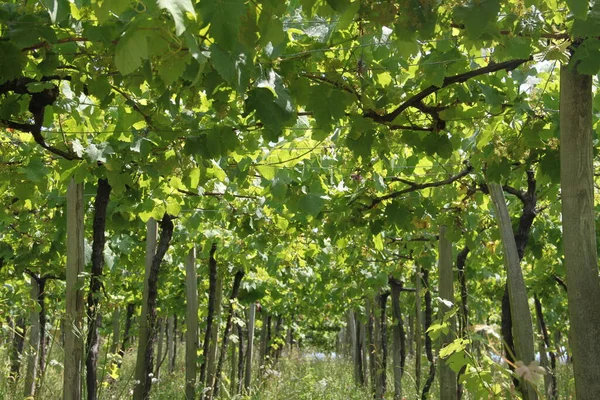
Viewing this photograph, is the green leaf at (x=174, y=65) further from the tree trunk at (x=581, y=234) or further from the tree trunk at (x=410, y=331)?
the tree trunk at (x=410, y=331)

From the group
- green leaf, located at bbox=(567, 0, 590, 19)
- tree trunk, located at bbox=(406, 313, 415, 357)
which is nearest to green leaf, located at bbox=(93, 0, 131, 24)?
green leaf, located at bbox=(567, 0, 590, 19)

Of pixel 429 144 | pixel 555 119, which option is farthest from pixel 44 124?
pixel 555 119

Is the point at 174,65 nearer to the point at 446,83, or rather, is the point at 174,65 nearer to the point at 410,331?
the point at 446,83

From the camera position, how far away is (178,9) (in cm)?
106

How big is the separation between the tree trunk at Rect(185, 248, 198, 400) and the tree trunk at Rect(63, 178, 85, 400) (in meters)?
3.29

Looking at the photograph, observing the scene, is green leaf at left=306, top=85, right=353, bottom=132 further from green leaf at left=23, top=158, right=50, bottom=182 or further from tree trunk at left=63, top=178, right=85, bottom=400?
tree trunk at left=63, top=178, right=85, bottom=400

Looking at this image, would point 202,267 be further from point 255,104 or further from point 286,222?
point 255,104

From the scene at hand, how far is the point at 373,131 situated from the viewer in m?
3.15

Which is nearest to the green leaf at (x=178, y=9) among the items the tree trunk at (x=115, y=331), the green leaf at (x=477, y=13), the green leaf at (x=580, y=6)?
the green leaf at (x=477, y=13)

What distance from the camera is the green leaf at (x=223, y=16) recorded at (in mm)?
1382

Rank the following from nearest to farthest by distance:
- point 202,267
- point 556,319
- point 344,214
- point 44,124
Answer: point 44,124, point 344,214, point 202,267, point 556,319

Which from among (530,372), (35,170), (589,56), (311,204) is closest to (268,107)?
(589,56)

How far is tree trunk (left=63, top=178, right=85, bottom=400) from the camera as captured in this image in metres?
3.70

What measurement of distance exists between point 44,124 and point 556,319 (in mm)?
14893
